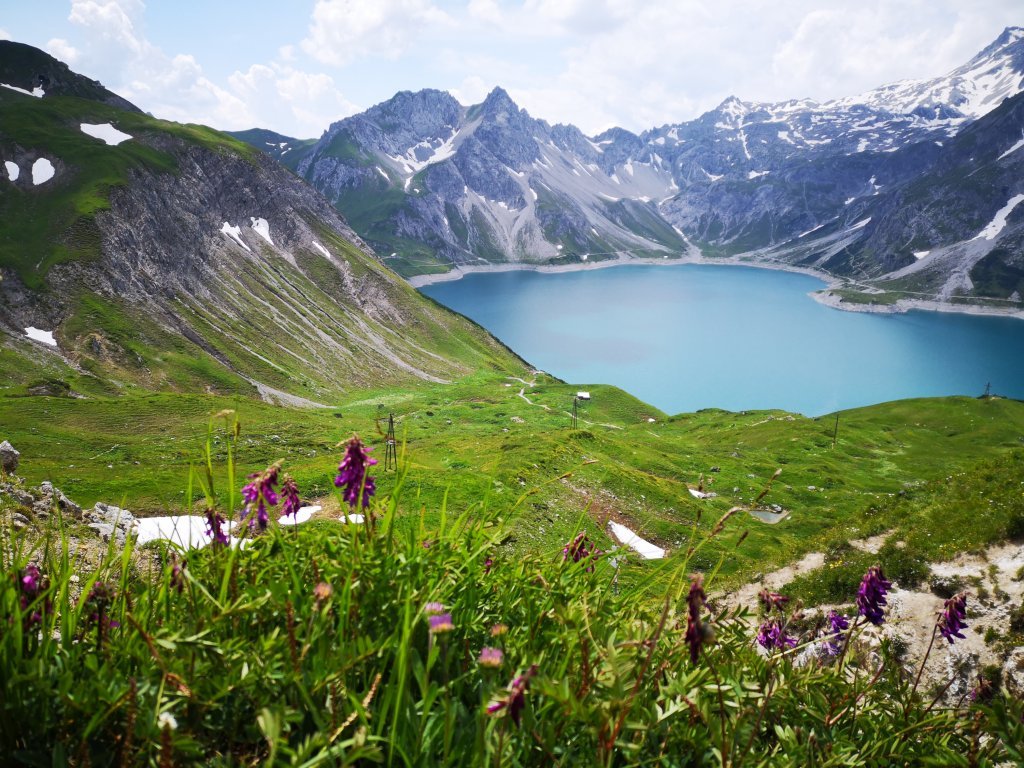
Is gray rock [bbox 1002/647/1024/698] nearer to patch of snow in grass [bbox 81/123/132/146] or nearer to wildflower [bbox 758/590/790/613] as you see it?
wildflower [bbox 758/590/790/613]

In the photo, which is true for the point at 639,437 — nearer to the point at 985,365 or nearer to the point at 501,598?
the point at 501,598

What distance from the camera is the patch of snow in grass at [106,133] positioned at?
103000 mm

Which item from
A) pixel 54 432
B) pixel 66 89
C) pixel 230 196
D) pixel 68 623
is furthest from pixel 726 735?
pixel 66 89

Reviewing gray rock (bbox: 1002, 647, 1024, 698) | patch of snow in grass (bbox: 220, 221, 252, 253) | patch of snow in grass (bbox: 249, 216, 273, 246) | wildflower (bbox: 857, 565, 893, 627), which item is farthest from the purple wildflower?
patch of snow in grass (bbox: 249, 216, 273, 246)

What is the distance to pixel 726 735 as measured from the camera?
2803 mm

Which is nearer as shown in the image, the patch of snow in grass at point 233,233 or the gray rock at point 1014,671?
the gray rock at point 1014,671

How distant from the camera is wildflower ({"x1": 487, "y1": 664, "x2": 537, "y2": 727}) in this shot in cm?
224

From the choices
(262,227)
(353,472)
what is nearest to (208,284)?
(262,227)

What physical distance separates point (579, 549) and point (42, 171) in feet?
373

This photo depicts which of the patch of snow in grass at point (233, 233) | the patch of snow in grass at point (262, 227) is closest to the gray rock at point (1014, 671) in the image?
the patch of snow in grass at point (233, 233)

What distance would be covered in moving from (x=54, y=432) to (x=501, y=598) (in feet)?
174

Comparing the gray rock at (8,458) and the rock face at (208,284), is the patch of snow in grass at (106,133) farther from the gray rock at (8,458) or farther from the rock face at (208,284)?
the gray rock at (8,458)

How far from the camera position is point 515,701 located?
2.38m

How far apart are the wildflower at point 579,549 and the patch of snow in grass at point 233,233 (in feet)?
417
